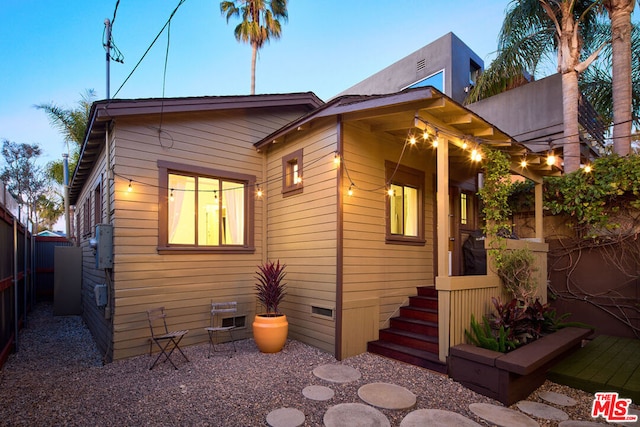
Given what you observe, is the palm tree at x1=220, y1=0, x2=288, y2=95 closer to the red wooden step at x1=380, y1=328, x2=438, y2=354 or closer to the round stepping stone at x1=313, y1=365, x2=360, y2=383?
the red wooden step at x1=380, y1=328, x2=438, y2=354

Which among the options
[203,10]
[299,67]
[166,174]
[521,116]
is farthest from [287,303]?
[299,67]

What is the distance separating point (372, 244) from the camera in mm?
5477

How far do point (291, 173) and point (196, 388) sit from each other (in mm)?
3640

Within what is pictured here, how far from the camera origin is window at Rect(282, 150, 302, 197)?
19.3 feet

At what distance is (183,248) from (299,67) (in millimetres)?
16340

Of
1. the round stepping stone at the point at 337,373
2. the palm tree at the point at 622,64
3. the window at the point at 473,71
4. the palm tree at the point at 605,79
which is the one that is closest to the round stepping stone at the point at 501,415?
the round stepping stone at the point at 337,373

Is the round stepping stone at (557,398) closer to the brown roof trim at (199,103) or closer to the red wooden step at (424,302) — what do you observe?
the red wooden step at (424,302)

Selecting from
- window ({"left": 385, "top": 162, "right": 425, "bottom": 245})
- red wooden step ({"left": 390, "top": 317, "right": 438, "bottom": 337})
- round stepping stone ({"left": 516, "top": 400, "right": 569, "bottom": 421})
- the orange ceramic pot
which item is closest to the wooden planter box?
round stepping stone ({"left": 516, "top": 400, "right": 569, "bottom": 421})

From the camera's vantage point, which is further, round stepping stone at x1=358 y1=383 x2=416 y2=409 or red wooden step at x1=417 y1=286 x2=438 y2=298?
red wooden step at x1=417 y1=286 x2=438 y2=298

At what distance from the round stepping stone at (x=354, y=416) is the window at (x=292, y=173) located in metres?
3.39

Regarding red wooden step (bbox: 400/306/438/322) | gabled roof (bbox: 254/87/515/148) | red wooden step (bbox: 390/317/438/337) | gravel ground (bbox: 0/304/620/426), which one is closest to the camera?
gravel ground (bbox: 0/304/620/426)

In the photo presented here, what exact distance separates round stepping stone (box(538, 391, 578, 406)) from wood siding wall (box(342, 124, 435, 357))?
2.21 m

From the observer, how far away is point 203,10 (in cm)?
555

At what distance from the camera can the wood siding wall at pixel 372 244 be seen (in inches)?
202
